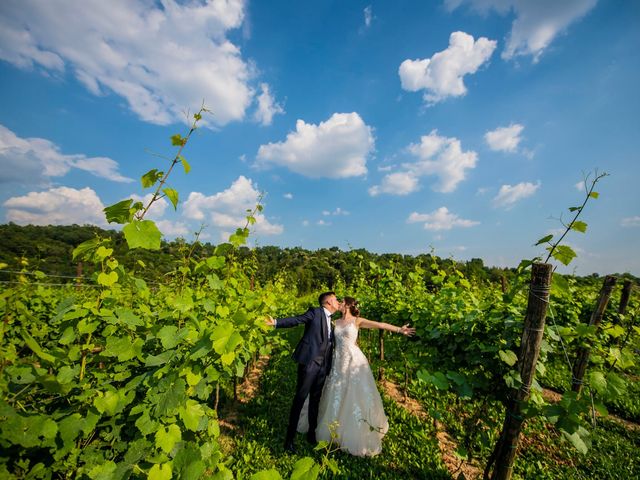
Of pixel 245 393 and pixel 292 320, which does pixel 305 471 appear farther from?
pixel 245 393

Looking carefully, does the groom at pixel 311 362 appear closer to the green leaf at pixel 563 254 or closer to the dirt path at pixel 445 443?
the dirt path at pixel 445 443

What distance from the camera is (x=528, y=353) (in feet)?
8.43

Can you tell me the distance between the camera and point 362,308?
782cm

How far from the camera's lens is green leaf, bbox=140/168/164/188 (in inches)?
63.0

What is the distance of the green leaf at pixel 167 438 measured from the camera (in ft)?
5.21

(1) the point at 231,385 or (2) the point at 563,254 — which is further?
(1) the point at 231,385

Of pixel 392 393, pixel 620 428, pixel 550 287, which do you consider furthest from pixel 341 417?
pixel 620 428

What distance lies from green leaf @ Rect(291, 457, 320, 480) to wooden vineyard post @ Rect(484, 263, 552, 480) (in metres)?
2.41

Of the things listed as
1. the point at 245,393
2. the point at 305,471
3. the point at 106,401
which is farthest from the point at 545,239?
the point at 245,393

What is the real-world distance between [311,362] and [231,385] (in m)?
3.35

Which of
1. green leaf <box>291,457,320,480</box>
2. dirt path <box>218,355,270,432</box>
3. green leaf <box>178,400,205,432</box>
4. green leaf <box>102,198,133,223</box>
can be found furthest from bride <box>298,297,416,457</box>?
green leaf <box>102,198,133,223</box>

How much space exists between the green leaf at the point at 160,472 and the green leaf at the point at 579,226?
10.3ft

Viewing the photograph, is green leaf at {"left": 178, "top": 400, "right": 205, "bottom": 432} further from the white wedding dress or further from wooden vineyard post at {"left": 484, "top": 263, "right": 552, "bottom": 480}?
the white wedding dress

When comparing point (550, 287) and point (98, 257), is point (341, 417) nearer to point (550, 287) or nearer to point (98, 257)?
point (550, 287)
